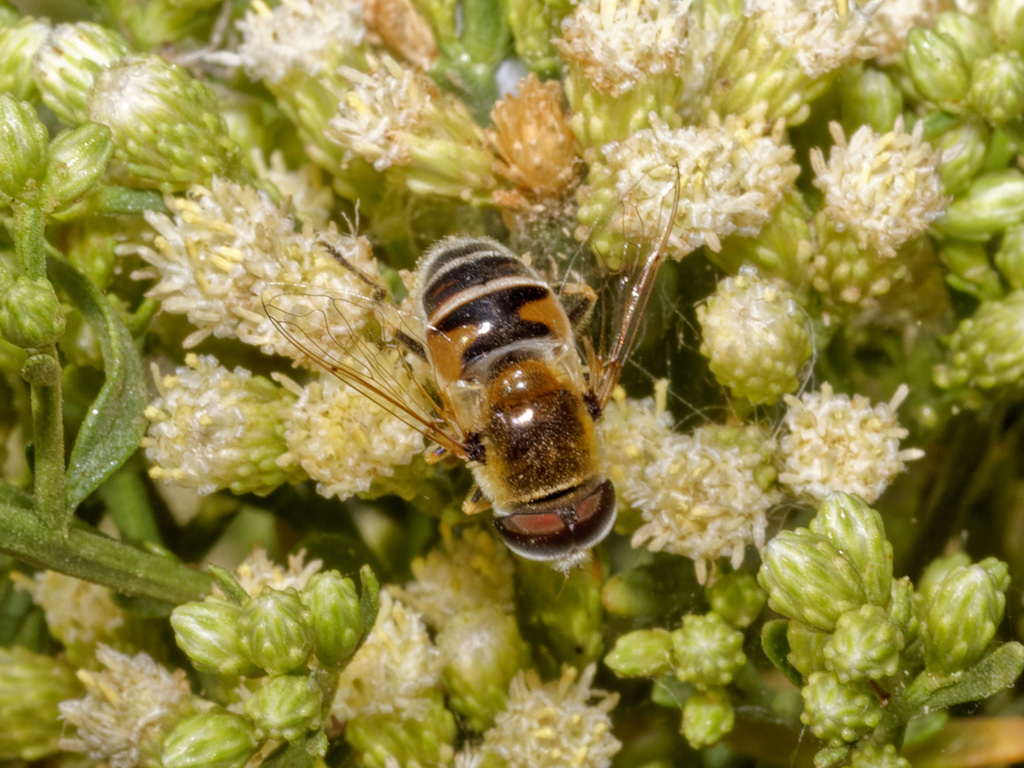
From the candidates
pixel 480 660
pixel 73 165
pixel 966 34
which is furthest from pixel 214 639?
pixel 966 34

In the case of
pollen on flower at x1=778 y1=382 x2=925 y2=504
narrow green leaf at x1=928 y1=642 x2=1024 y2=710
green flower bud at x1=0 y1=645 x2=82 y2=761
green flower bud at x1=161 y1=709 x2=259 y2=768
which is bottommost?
green flower bud at x1=0 y1=645 x2=82 y2=761

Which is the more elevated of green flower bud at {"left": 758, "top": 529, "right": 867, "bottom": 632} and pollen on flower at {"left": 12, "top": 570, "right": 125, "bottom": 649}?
green flower bud at {"left": 758, "top": 529, "right": 867, "bottom": 632}

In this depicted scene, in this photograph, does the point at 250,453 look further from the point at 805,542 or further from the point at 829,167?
the point at 829,167

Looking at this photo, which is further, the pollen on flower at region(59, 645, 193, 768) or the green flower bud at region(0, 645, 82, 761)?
the green flower bud at region(0, 645, 82, 761)

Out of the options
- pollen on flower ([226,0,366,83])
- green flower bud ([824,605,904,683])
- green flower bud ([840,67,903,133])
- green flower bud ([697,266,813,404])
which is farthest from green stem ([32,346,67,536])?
green flower bud ([840,67,903,133])

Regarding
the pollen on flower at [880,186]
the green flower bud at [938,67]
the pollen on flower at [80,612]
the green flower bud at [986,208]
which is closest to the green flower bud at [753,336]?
the pollen on flower at [880,186]

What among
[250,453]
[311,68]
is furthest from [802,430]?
[311,68]

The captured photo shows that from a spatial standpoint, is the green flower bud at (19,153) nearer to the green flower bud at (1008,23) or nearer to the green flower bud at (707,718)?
the green flower bud at (707,718)

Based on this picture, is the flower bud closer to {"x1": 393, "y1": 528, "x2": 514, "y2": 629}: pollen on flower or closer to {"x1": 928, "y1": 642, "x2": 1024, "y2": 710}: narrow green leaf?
{"x1": 928, "y1": 642, "x2": 1024, "y2": 710}: narrow green leaf
